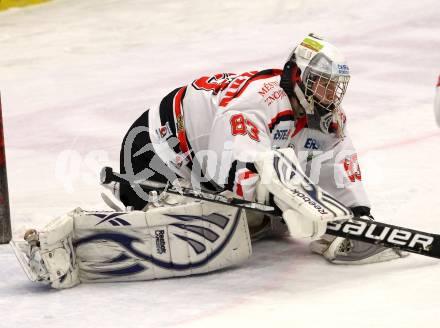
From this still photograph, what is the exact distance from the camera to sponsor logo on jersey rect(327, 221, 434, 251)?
13.7 feet

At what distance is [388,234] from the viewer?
4.23m

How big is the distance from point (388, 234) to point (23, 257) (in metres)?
1.26

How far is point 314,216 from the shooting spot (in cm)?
400

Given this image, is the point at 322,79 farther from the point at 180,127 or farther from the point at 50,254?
the point at 50,254

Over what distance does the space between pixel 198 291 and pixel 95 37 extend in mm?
4778

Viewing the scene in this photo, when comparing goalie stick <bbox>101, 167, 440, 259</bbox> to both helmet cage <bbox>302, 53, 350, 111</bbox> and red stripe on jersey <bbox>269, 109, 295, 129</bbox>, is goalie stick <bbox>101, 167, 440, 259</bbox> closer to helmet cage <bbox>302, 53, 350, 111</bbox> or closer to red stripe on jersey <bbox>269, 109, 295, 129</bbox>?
red stripe on jersey <bbox>269, 109, 295, 129</bbox>

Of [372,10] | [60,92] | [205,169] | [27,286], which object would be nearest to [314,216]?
[205,169]

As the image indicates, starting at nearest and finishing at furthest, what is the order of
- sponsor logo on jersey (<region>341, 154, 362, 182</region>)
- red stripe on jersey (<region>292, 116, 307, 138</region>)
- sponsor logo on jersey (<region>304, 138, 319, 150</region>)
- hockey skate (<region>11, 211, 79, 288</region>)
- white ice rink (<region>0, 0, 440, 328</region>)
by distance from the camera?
white ice rink (<region>0, 0, 440, 328</region>) → hockey skate (<region>11, 211, 79, 288</region>) → red stripe on jersey (<region>292, 116, 307, 138</region>) → sponsor logo on jersey (<region>304, 138, 319, 150</region>) → sponsor logo on jersey (<region>341, 154, 362, 182</region>)

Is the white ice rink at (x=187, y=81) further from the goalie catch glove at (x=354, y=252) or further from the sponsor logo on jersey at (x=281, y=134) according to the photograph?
the sponsor logo on jersey at (x=281, y=134)

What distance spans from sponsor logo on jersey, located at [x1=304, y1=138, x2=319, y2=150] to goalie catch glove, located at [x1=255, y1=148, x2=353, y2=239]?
359mm

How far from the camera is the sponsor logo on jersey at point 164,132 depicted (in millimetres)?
4707

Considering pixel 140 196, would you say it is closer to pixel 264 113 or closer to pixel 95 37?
pixel 264 113

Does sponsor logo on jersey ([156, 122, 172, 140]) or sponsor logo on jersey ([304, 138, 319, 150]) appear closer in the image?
sponsor logo on jersey ([304, 138, 319, 150])

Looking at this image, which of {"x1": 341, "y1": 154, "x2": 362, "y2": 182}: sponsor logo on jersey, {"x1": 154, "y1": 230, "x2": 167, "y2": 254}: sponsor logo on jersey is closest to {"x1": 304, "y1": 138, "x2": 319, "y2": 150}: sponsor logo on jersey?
{"x1": 341, "y1": 154, "x2": 362, "y2": 182}: sponsor logo on jersey
